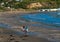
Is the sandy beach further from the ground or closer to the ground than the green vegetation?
further from the ground

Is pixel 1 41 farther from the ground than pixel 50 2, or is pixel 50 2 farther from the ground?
pixel 1 41

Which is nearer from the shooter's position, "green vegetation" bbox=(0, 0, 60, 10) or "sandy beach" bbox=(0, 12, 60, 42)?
"sandy beach" bbox=(0, 12, 60, 42)

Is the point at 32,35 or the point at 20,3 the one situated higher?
the point at 32,35

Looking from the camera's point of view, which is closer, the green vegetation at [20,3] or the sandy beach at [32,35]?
the sandy beach at [32,35]

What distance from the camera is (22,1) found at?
119812 mm

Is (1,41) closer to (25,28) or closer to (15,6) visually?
(25,28)

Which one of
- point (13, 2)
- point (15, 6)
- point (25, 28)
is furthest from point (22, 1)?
point (25, 28)

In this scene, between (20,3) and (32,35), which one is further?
(20,3)

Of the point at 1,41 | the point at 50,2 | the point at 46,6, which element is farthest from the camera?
the point at 50,2

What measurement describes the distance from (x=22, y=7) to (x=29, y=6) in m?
3.95

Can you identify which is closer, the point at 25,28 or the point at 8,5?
the point at 25,28

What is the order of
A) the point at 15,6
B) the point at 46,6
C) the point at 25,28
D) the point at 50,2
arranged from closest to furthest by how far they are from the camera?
the point at 25,28 < the point at 15,6 < the point at 46,6 < the point at 50,2

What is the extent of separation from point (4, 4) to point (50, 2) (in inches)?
1052

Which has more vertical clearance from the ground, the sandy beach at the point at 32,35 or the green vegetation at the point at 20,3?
the sandy beach at the point at 32,35
